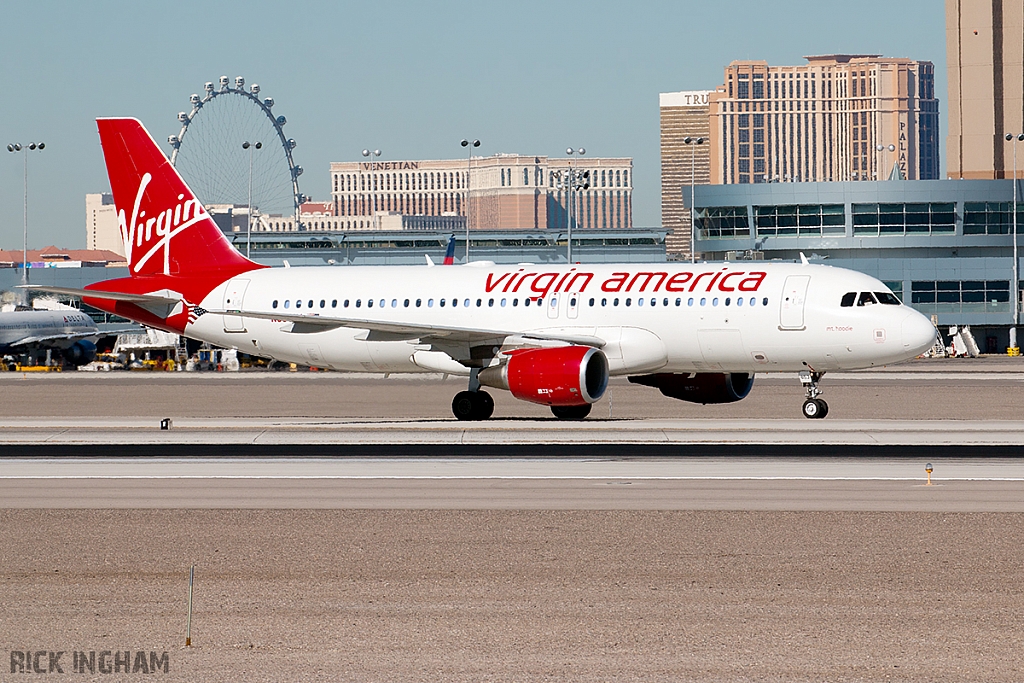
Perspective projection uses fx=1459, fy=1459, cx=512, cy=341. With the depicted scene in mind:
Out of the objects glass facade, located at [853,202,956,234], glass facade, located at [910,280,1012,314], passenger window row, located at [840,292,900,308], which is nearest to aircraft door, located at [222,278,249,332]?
passenger window row, located at [840,292,900,308]

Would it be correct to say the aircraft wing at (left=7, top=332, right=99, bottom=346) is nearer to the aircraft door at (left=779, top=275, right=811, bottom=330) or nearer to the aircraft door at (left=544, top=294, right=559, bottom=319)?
the aircraft door at (left=544, top=294, right=559, bottom=319)

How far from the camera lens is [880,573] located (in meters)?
16.5

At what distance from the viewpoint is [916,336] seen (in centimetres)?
3775

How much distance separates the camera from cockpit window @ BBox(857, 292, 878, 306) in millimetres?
38438

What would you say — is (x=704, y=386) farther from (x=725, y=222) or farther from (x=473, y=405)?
(x=725, y=222)

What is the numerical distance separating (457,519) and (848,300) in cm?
2067

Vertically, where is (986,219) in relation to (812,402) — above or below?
above

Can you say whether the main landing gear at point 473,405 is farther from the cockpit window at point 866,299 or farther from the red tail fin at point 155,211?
the cockpit window at point 866,299

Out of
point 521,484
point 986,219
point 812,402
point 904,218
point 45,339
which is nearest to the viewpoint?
point 521,484

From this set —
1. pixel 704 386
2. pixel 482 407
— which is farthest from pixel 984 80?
pixel 482 407

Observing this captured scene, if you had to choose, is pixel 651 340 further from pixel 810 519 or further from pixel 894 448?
pixel 810 519

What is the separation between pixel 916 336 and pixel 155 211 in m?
23.5

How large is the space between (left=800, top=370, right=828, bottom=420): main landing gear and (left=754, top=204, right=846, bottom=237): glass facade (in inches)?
3529

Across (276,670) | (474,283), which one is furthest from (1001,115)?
(276,670)
